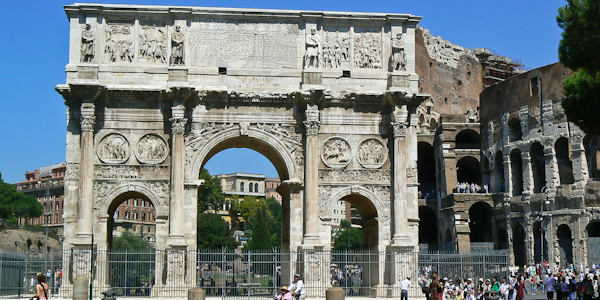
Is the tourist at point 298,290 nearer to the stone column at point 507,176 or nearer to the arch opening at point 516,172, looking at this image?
the stone column at point 507,176

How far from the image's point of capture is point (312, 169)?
87.2 ft

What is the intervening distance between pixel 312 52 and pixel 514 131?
20.5 metres

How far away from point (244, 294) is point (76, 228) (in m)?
5.64

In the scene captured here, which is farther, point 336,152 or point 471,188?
point 471,188

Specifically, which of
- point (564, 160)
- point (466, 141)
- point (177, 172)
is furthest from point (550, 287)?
point (466, 141)

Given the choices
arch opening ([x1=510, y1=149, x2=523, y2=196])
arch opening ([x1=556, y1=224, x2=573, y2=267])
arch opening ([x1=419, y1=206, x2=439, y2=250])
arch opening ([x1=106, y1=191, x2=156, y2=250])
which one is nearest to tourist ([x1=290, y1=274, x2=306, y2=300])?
arch opening ([x1=556, y1=224, x2=573, y2=267])

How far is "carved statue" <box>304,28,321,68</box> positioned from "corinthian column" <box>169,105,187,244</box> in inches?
169

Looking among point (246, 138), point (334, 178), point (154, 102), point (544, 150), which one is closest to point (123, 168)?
point (154, 102)

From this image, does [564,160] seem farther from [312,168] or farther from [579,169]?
[312,168]

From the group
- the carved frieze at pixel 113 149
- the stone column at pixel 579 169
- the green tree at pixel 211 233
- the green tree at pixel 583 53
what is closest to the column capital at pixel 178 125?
the carved frieze at pixel 113 149

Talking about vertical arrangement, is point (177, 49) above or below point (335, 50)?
below

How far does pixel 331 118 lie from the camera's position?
2728 centimetres

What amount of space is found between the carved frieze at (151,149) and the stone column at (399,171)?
7.38 m

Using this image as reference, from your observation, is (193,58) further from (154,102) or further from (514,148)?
(514,148)
